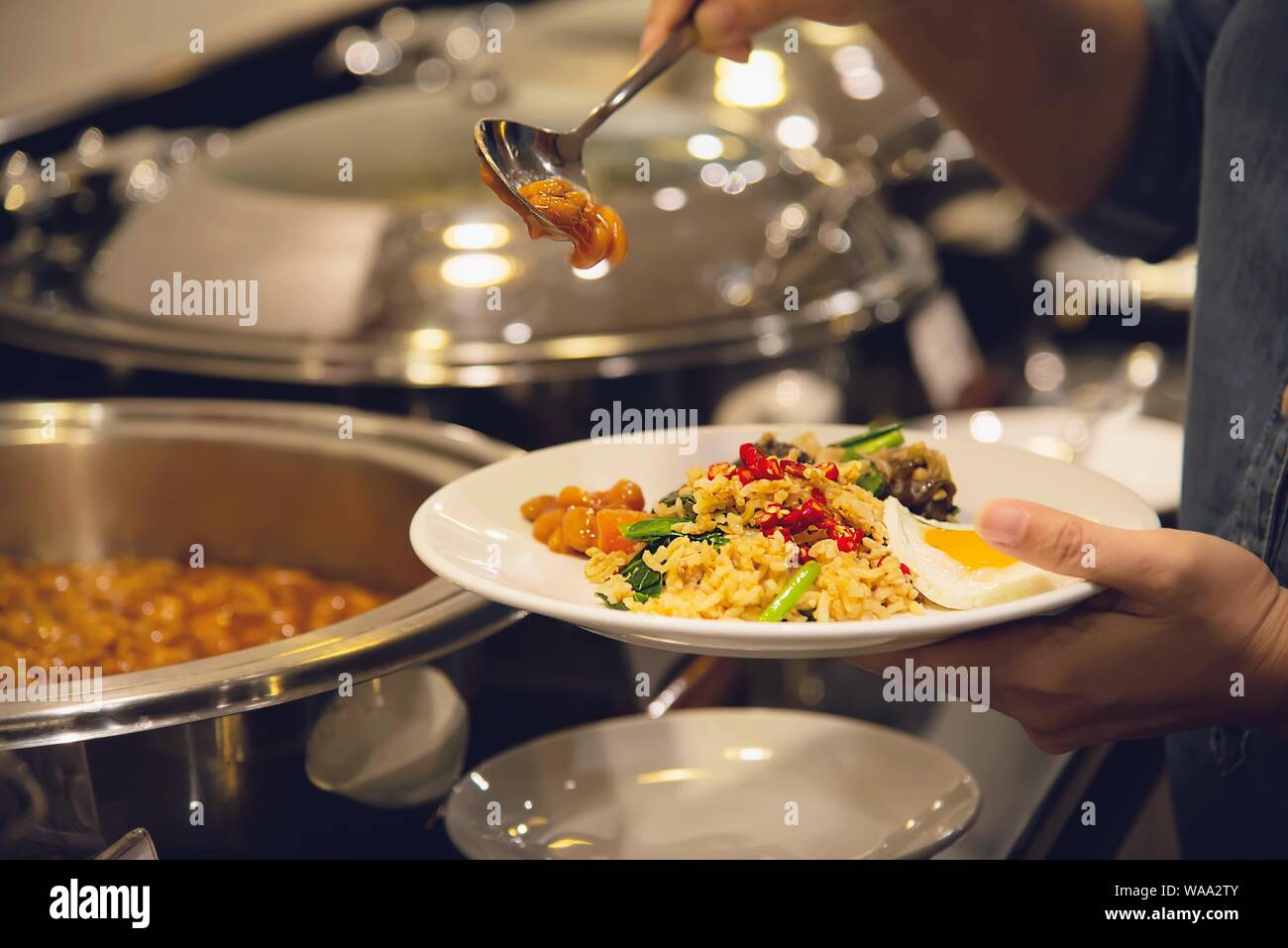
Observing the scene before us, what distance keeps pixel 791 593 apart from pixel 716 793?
0.34m

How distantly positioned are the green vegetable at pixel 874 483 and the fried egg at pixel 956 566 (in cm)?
5

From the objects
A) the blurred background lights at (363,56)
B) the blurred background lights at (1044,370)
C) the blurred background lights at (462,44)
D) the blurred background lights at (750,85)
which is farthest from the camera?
the blurred background lights at (1044,370)

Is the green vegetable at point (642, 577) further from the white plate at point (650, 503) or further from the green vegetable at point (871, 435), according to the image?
the green vegetable at point (871, 435)

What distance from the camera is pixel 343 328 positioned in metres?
1.89

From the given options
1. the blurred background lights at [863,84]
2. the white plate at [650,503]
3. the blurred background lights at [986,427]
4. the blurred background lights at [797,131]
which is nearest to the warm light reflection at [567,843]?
the white plate at [650,503]

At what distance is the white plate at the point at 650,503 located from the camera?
0.88 meters

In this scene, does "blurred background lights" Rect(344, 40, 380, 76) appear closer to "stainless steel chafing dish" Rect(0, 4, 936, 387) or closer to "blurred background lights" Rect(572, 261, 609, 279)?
"stainless steel chafing dish" Rect(0, 4, 936, 387)

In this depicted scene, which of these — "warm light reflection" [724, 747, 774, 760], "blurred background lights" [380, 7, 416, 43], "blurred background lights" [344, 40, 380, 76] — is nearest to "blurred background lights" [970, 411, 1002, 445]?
"warm light reflection" [724, 747, 774, 760]

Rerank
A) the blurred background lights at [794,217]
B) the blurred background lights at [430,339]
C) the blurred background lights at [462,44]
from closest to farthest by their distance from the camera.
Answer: the blurred background lights at [430,339] → the blurred background lights at [794,217] → the blurred background lights at [462,44]

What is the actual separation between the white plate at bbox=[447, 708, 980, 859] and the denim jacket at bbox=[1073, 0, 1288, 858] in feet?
1.08

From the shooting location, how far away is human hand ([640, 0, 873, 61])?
4.57 ft

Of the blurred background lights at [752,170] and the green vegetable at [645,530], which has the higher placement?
the blurred background lights at [752,170]
